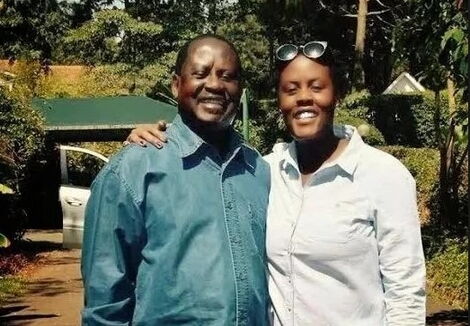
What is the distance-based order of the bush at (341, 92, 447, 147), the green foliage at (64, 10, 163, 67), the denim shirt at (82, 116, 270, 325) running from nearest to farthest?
the denim shirt at (82, 116, 270, 325), the bush at (341, 92, 447, 147), the green foliage at (64, 10, 163, 67)

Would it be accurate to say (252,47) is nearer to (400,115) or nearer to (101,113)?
(400,115)

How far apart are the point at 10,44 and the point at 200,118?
53.7ft

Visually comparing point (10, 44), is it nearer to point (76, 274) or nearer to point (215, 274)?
point (76, 274)

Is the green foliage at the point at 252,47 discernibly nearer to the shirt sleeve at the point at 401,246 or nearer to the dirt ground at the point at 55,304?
the dirt ground at the point at 55,304

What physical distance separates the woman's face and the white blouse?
0.50 ft

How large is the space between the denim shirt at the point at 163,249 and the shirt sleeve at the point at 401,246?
0.43 meters

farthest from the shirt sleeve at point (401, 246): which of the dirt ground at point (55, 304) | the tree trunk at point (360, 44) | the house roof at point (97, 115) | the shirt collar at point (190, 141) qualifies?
the tree trunk at point (360, 44)

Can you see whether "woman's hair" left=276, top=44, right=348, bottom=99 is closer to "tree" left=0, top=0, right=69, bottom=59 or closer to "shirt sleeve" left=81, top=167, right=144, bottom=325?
"shirt sleeve" left=81, top=167, right=144, bottom=325

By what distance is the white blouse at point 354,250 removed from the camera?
100 inches

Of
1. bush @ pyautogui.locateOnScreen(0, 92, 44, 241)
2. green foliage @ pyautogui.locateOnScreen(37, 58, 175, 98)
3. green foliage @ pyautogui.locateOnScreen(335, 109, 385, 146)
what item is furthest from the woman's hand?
green foliage @ pyautogui.locateOnScreen(37, 58, 175, 98)

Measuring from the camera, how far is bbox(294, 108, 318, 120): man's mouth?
2.73 meters

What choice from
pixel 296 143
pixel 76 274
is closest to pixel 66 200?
pixel 76 274

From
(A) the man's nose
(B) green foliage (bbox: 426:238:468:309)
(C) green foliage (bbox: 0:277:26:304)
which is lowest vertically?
(C) green foliage (bbox: 0:277:26:304)

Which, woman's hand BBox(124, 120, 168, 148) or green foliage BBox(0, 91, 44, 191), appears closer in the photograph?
woman's hand BBox(124, 120, 168, 148)
